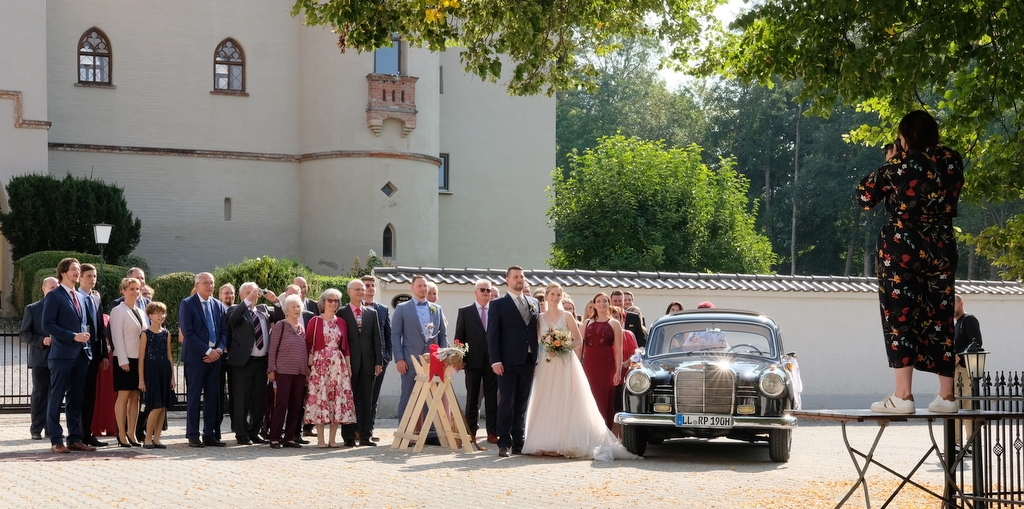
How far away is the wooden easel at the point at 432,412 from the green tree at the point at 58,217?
21.2m

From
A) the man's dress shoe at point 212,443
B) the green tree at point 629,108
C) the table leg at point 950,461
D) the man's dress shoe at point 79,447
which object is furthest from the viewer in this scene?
the green tree at point 629,108

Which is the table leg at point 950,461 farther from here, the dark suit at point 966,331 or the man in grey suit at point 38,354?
the man in grey suit at point 38,354

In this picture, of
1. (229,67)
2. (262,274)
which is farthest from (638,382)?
(229,67)

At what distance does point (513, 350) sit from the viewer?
12750mm

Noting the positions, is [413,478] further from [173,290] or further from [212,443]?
[173,290]

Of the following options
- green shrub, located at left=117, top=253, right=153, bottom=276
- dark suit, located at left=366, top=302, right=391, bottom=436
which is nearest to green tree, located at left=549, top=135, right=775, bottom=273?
green shrub, located at left=117, top=253, right=153, bottom=276

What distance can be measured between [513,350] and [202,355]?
3.51 metres

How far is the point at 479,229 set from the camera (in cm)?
4044

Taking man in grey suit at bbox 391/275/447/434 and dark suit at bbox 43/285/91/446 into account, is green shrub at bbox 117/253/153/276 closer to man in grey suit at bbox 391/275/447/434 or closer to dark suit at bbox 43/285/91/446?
man in grey suit at bbox 391/275/447/434

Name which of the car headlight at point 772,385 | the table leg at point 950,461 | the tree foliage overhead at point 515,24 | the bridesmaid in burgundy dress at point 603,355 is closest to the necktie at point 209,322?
the tree foliage overhead at point 515,24

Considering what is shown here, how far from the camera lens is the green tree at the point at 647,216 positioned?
3384 cm

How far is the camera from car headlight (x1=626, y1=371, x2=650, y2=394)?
12484 millimetres

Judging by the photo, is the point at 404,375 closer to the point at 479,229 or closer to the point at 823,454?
the point at 823,454

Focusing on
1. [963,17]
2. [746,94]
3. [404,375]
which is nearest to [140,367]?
[404,375]
